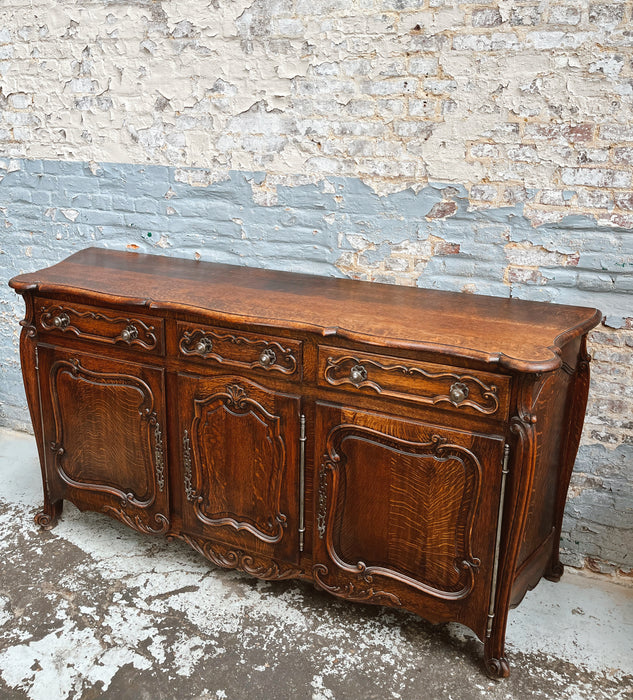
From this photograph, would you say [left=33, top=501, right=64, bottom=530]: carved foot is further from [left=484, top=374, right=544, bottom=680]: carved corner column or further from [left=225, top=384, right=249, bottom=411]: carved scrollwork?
[left=484, top=374, right=544, bottom=680]: carved corner column

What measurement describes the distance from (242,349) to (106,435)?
77 centimetres

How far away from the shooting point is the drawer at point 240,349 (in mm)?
2217

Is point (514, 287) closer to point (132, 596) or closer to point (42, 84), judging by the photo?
point (132, 596)

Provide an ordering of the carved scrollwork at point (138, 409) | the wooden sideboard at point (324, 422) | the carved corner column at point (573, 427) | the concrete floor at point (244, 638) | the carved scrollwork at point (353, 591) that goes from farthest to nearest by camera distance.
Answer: the carved scrollwork at point (138, 409), the carved corner column at point (573, 427), the carved scrollwork at point (353, 591), the concrete floor at point (244, 638), the wooden sideboard at point (324, 422)

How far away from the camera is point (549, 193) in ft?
7.91

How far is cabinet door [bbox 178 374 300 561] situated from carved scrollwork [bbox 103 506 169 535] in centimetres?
14

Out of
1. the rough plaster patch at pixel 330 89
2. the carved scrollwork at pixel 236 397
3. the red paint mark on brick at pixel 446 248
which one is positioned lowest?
the carved scrollwork at pixel 236 397

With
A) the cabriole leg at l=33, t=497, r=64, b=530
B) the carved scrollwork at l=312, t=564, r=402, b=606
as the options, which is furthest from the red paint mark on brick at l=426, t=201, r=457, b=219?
the cabriole leg at l=33, t=497, r=64, b=530

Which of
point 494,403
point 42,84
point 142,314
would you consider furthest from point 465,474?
point 42,84

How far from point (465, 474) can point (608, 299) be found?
2.94 ft

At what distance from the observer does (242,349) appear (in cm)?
229

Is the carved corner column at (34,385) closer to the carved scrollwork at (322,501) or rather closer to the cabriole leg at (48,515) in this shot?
the cabriole leg at (48,515)

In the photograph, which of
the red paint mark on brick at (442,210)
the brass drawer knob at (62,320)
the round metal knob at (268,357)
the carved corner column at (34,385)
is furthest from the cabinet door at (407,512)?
the carved corner column at (34,385)

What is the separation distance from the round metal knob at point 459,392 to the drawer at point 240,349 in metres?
0.51
